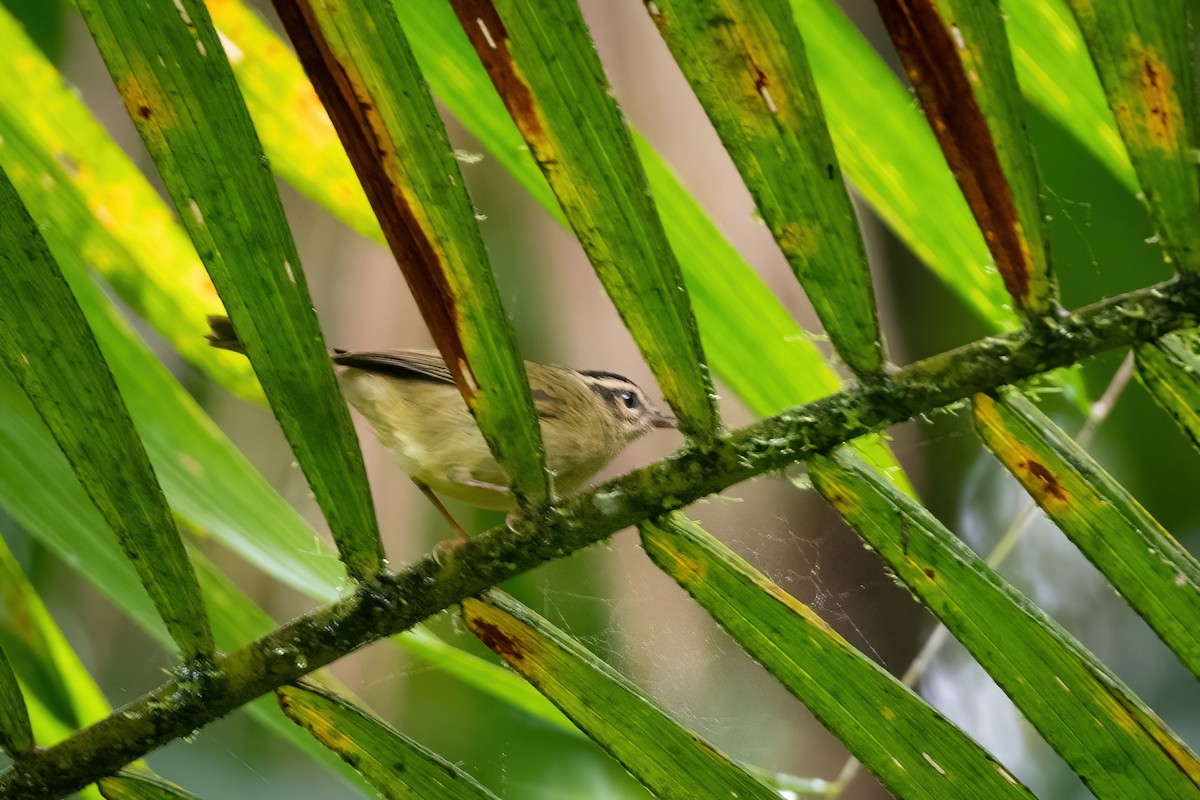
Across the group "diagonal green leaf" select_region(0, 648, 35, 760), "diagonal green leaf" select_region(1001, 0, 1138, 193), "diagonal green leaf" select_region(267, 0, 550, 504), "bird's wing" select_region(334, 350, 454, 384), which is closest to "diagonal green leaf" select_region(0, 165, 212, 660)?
"diagonal green leaf" select_region(0, 648, 35, 760)

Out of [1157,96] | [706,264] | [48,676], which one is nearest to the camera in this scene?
[1157,96]

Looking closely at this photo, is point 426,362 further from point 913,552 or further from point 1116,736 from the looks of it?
point 1116,736

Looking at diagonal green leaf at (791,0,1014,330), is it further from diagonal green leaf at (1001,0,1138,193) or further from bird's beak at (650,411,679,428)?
bird's beak at (650,411,679,428)

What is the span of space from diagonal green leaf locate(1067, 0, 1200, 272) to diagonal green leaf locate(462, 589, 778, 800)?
589mm

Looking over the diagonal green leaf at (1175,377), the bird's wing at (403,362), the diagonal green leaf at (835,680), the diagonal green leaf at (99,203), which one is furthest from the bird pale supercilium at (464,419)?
the diagonal green leaf at (1175,377)

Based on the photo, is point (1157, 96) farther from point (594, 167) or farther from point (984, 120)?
point (594, 167)

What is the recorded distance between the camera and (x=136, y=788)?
99 cm

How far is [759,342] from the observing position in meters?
1.27

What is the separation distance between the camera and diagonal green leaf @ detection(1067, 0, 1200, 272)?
2.60 feet

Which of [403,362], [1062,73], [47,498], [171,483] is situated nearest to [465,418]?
[403,362]

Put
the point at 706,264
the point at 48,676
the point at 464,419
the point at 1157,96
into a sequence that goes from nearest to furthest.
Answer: the point at 1157,96, the point at 706,264, the point at 48,676, the point at 464,419

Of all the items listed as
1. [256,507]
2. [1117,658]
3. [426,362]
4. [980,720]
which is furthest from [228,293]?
[1117,658]

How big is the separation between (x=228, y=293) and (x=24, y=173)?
728mm

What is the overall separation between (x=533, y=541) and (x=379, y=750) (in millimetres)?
245
